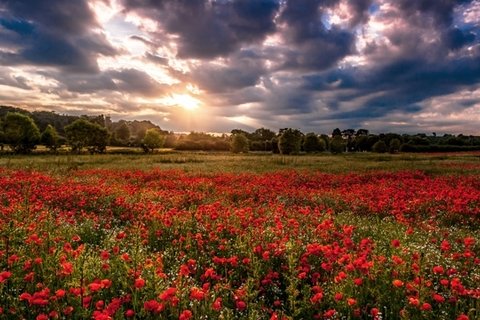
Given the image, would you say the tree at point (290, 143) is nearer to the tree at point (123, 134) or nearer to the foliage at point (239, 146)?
the foliage at point (239, 146)

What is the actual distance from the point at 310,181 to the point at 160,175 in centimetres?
924

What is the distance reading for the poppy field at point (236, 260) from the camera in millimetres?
4586

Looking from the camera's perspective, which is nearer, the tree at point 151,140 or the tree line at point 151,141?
the tree line at point 151,141

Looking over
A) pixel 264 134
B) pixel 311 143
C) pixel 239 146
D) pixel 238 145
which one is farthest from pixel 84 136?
pixel 264 134

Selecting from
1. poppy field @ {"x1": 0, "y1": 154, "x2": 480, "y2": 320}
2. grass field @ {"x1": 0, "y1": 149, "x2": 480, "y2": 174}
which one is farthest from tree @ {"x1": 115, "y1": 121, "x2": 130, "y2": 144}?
poppy field @ {"x1": 0, "y1": 154, "x2": 480, "y2": 320}

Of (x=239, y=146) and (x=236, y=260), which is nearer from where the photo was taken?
(x=236, y=260)

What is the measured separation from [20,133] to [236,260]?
79206 millimetres

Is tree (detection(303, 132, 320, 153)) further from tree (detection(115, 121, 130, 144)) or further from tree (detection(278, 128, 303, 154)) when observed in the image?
tree (detection(115, 121, 130, 144))

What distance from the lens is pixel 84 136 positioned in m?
84.4

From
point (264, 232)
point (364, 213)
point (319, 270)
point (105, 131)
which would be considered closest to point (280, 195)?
point (364, 213)

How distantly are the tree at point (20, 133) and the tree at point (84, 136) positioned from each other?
9005 millimetres

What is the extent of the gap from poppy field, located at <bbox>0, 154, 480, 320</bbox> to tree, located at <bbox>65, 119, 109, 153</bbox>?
75927 millimetres

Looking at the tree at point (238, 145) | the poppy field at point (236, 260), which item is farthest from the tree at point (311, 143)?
the poppy field at point (236, 260)

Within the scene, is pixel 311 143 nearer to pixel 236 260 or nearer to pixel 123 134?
pixel 123 134
